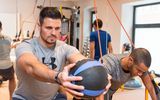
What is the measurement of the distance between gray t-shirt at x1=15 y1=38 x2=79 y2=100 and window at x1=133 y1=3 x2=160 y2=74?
11.3 feet

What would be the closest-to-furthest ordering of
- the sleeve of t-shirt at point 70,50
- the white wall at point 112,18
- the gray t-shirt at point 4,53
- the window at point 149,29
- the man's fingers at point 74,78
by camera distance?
the man's fingers at point 74,78 < the sleeve of t-shirt at point 70,50 < the gray t-shirt at point 4,53 < the window at point 149,29 < the white wall at point 112,18

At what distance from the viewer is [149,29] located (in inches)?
206

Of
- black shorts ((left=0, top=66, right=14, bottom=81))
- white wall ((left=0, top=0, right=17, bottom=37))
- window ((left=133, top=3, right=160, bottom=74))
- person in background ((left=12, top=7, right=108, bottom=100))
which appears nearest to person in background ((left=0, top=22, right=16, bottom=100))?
black shorts ((left=0, top=66, right=14, bottom=81))

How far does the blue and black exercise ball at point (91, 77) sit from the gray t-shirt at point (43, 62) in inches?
25.8

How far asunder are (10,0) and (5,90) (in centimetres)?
355

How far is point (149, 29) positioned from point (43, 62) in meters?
3.84

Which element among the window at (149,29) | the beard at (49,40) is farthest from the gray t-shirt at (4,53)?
the window at (149,29)

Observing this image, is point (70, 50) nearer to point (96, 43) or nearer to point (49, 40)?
point (49, 40)

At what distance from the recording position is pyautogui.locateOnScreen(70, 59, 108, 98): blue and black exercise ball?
1.12m

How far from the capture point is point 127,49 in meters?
4.83

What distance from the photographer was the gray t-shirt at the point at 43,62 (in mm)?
1794

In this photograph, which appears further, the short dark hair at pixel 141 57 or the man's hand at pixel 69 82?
the short dark hair at pixel 141 57

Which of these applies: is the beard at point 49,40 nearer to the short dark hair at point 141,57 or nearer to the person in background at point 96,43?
the short dark hair at point 141,57

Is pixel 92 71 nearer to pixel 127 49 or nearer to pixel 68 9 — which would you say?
pixel 127 49
